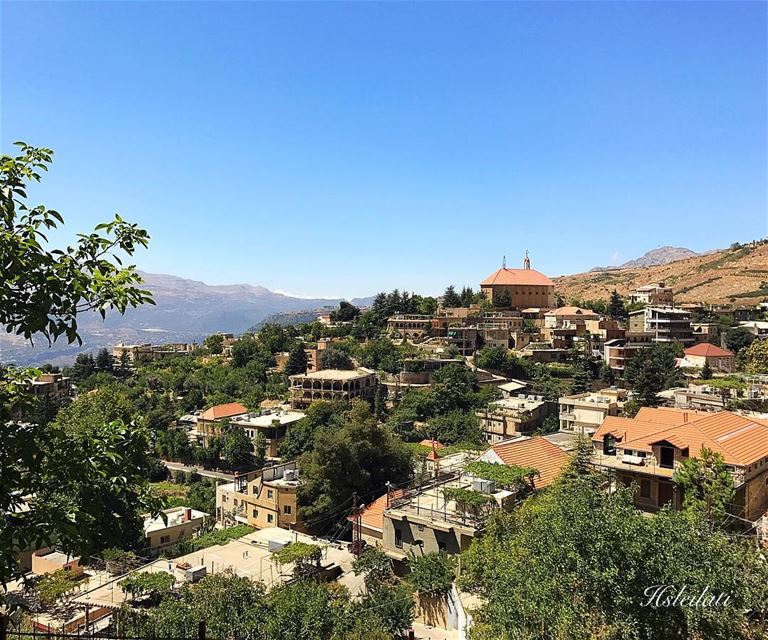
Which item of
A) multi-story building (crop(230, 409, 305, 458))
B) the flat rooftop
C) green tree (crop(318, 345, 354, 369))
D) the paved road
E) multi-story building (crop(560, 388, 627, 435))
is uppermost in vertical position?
green tree (crop(318, 345, 354, 369))

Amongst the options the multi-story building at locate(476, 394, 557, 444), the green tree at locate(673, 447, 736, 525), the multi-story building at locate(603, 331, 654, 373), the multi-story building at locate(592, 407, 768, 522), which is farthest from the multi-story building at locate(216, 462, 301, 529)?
the multi-story building at locate(603, 331, 654, 373)

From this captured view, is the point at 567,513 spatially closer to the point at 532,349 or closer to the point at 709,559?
the point at 709,559

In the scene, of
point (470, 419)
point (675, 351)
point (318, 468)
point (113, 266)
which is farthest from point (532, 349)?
point (113, 266)

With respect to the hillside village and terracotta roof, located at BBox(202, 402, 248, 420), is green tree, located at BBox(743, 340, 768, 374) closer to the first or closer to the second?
the hillside village

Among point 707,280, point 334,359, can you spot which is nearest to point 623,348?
point 334,359

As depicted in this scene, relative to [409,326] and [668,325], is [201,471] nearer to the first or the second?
[409,326]
